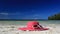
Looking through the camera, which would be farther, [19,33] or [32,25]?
[32,25]

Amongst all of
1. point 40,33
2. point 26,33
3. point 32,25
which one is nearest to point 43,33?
point 40,33

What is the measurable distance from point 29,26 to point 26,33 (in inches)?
53.5

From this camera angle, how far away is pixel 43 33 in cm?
799

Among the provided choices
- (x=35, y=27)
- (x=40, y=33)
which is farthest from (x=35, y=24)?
(x=40, y=33)

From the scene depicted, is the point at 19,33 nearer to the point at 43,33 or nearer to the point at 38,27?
the point at 43,33

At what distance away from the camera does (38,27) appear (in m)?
9.24

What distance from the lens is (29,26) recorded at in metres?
9.29

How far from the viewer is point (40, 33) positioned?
8023 millimetres

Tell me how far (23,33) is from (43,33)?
2.35 ft

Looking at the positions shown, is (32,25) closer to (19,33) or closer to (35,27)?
(35,27)

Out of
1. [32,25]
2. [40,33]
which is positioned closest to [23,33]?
[40,33]

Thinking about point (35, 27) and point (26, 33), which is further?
point (35, 27)

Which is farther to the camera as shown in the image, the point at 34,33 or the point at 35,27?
the point at 35,27

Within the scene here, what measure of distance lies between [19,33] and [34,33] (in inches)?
21.2
